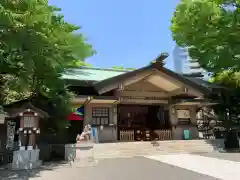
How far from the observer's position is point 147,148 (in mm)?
13789

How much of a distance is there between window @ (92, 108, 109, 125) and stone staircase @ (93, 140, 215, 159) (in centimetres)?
308

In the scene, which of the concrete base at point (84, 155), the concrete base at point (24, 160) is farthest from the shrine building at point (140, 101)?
the concrete base at point (24, 160)

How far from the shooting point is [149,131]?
1698cm

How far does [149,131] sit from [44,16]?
11521 mm

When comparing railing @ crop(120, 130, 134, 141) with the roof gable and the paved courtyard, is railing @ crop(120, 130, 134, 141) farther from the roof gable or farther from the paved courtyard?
the paved courtyard

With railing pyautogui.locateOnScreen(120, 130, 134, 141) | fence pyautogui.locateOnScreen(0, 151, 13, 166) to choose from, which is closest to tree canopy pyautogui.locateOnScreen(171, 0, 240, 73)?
railing pyautogui.locateOnScreen(120, 130, 134, 141)

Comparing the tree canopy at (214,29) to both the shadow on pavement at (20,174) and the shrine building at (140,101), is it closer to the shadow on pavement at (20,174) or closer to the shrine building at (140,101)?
the shrine building at (140,101)

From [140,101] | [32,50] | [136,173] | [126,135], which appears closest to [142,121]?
[140,101]

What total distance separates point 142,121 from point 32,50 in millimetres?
13224

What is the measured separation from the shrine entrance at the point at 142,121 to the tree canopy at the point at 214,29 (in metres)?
5.67

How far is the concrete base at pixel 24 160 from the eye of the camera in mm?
9406

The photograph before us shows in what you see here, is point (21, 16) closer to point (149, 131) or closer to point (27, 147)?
point (27, 147)

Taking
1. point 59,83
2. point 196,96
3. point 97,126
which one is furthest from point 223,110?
point 59,83

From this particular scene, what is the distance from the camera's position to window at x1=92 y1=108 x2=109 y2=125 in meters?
16.2
